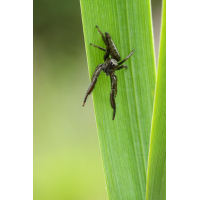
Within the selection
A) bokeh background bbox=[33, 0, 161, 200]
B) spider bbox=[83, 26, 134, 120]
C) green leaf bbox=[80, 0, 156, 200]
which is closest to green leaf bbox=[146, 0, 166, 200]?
green leaf bbox=[80, 0, 156, 200]

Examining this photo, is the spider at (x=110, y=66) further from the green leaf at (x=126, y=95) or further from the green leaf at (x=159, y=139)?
the green leaf at (x=159, y=139)

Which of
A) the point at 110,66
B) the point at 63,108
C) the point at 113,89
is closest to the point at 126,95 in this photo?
the point at 113,89

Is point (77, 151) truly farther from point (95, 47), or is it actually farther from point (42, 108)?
point (95, 47)

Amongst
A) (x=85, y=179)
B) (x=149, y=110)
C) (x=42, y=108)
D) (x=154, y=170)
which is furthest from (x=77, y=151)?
(x=154, y=170)

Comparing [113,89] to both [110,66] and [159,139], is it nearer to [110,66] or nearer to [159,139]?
[110,66]

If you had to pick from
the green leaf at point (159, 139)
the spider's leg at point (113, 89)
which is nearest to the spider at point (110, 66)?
the spider's leg at point (113, 89)

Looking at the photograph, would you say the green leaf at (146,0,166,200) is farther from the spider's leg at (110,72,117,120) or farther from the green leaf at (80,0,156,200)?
the spider's leg at (110,72,117,120)
